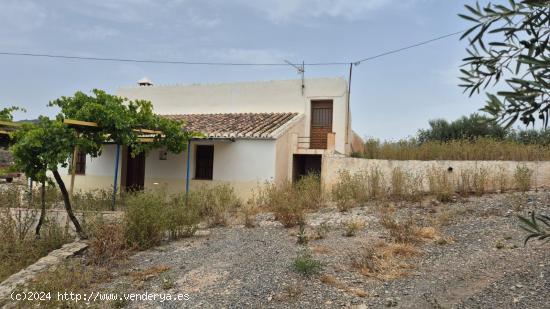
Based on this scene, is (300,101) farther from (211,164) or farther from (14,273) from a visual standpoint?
(14,273)

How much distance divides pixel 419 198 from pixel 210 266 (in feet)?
19.4

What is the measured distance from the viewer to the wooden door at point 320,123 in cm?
1505

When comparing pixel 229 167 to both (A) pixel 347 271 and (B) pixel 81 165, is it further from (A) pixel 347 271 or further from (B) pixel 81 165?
(A) pixel 347 271

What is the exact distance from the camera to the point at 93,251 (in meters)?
6.62

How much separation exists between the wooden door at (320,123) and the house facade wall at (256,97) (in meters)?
0.25

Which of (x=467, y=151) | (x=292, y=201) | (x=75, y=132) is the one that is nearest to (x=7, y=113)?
(x=75, y=132)

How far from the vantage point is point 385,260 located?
577cm

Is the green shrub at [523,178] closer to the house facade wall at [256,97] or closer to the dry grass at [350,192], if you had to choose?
the dry grass at [350,192]

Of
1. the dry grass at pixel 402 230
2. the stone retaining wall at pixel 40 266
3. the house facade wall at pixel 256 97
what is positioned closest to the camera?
the stone retaining wall at pixel 40 266

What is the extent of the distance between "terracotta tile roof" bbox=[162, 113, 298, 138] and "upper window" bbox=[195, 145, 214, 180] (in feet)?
2.30

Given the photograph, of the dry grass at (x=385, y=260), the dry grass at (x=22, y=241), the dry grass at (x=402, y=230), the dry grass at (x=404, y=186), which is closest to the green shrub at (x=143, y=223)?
the dry grass at (x=22, y=241)

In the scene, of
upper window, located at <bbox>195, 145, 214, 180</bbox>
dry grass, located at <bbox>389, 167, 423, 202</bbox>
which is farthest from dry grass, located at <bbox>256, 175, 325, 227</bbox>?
upper window, located at <bbox>195, 145, 214, 180</bbox>

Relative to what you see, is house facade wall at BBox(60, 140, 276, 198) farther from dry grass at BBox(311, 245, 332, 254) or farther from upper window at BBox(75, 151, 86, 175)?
dry grass at BBox(311, 245, 332, 254)

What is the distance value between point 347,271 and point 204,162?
361 inches
